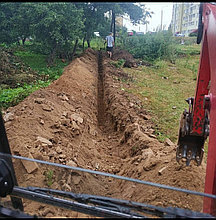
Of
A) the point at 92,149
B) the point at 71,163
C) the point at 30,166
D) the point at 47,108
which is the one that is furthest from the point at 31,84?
the point at 30,166

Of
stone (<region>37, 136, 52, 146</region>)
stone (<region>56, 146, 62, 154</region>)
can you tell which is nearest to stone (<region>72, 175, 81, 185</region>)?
stone (<region>56, 146, 62, 154</region>)

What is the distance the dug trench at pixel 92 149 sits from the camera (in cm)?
289

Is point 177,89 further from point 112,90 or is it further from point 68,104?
point 68,104

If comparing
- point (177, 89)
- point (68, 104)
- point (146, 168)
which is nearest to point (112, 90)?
point (68, 104)

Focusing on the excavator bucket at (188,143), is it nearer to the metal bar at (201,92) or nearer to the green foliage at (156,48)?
the metal bar at (201,92)

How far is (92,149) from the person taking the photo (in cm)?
523

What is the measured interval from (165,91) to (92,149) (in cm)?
564

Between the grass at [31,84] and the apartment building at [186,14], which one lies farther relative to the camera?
the apartment building at [186,14]

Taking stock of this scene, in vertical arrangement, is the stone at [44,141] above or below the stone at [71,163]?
above

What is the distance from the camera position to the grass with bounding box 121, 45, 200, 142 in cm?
639

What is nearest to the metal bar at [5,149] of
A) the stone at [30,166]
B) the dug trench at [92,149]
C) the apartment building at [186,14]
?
the dug trench at [92,149]

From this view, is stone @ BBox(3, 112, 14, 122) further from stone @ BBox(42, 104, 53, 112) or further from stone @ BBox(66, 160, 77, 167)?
stone @ BBox(66, 160, 77, 167)

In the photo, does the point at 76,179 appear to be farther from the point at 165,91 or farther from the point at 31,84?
the point at 165,91

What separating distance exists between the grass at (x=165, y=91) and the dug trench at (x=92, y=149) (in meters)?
0.41
